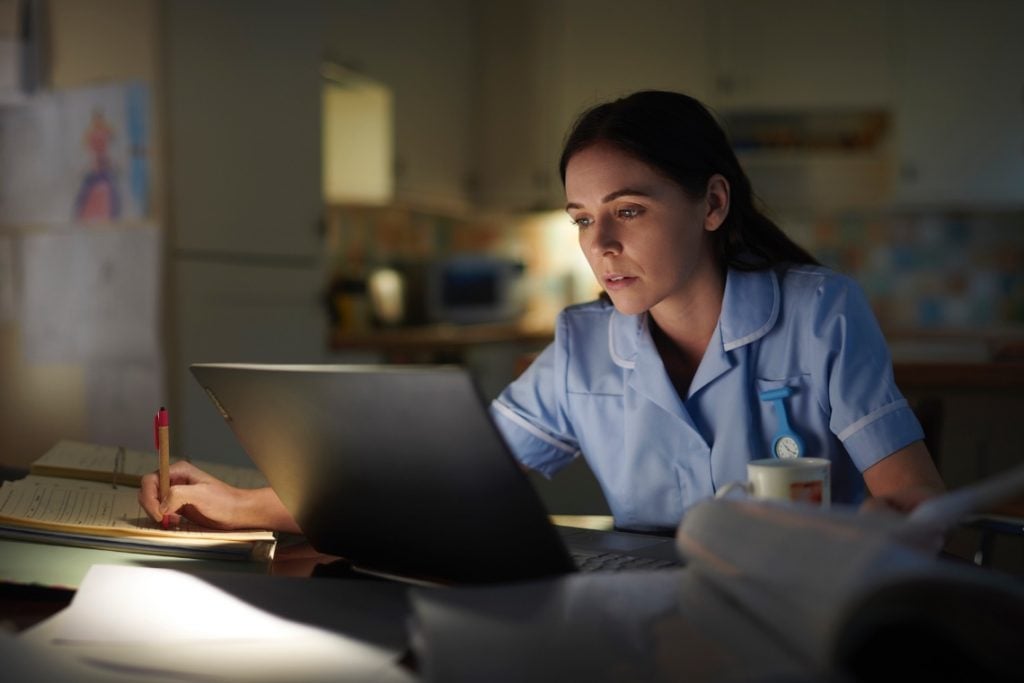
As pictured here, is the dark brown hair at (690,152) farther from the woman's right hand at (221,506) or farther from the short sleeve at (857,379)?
the woman's right hand at (221,506)

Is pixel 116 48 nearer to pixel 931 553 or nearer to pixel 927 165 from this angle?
pixel 931 553

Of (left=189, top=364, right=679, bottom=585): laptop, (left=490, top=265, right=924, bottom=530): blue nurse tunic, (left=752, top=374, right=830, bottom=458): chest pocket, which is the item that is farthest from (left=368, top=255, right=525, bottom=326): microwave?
(left=189, top=364, right=679, bottom=585): laptop

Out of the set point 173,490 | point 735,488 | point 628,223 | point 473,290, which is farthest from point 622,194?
point 473,290

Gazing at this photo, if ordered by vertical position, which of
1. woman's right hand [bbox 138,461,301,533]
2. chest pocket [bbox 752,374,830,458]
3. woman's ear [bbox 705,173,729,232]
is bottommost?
woman's right hand [bbox 138,461,301,533]

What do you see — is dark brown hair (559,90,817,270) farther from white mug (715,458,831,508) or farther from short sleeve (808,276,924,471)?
white mug (715,458,831,508)

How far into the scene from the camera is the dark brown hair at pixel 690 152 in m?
1.30

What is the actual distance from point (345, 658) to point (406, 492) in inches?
6.1

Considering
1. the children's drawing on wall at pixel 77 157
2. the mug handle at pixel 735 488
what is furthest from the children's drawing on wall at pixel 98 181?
the mug handle at pixel 735 488

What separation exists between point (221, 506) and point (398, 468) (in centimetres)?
35

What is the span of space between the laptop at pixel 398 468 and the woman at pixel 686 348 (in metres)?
0.36

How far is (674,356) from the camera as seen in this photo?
1.39 meters

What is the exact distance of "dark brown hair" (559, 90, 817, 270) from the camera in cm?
130

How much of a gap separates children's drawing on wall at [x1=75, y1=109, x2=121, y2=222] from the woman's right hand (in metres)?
1.64

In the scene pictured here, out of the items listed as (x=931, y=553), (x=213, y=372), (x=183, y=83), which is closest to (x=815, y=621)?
(x=931, y=553)
